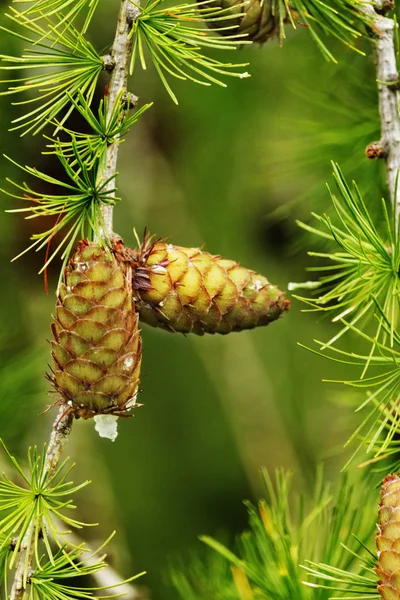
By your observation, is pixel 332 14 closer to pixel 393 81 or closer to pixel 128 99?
pixel 393 81

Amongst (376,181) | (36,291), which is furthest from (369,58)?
(36,291)

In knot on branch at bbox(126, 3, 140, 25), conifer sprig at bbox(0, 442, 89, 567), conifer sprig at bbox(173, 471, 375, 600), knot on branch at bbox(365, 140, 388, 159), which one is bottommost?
conifer sprig at bbox(173, 471, 375, 600)

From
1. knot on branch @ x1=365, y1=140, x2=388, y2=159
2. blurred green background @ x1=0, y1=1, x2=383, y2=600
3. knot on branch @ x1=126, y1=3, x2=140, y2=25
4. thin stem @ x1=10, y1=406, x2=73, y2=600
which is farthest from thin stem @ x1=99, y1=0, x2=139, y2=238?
blurred green background @ x1=0, y1=1, x2=383, y2=600

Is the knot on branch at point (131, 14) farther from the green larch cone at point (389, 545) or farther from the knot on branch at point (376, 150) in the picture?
the green larch cone at point (389, 545)

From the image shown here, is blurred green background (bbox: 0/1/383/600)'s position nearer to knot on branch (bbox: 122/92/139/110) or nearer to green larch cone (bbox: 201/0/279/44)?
green larch cone (bbox: 201/0/279/44)

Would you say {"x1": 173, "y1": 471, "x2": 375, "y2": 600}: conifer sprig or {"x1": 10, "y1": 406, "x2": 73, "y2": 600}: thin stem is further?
{"x1": 173, "y1": 471, "x2": 375, "y2": 600}: conifer sprig

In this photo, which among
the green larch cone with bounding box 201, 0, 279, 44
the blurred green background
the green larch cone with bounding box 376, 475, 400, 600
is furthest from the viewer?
the blurred green background

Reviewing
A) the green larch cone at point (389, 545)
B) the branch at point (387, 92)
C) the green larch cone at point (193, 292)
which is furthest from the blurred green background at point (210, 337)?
the green larch cone at point (389, 545)

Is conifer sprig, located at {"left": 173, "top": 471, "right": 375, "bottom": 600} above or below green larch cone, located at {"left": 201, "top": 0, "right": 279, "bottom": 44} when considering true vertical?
below
